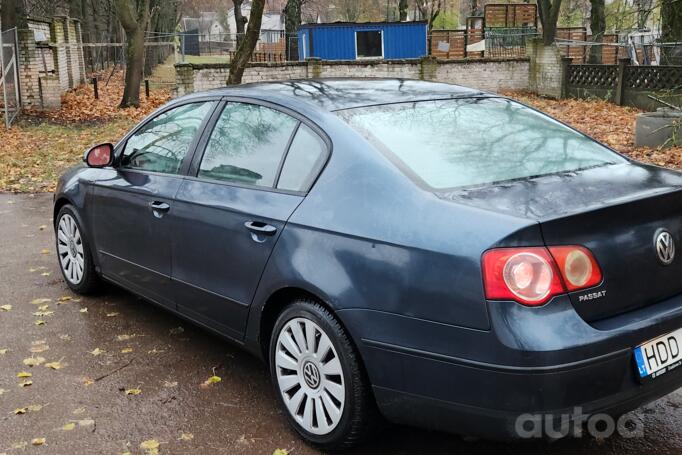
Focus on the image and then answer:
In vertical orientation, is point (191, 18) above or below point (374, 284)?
above

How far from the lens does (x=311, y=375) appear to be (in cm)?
321

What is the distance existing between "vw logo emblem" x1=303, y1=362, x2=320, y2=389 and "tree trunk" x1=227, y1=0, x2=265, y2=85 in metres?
10.4

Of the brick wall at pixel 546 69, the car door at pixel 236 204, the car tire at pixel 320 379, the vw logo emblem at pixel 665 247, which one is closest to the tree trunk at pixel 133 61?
the brick wall at pixel 546 69

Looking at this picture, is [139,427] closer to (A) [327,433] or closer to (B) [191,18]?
(A) [327,433]

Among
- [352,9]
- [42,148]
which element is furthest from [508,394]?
[352,9]

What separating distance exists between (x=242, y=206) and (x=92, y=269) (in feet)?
7.21

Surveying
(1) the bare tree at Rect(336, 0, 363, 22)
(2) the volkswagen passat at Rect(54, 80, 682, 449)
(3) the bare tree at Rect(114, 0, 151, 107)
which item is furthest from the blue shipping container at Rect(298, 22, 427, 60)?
(1) the bare tree at Rect(336, 0, 363, 22)

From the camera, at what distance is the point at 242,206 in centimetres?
355

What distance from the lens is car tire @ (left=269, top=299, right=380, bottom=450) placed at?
2984mm

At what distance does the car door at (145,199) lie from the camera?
4.15m

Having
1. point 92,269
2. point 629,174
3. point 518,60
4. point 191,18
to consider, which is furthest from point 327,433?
point 191,18

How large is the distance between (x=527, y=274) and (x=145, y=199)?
8.33ft

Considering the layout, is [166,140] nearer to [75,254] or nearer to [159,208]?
[159,208]

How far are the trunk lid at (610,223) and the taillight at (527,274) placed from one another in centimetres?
6
